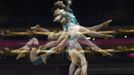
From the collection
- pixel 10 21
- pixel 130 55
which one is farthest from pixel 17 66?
pixel 130 55

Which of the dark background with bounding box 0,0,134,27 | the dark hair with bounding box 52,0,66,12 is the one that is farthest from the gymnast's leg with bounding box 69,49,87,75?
the dark hair with bounding box 52,0,66,12

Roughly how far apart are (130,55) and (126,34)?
0.58 ft

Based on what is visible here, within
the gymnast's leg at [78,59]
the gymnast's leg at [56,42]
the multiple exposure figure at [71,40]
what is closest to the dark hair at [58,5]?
the multiple exposure figure at [71,40]

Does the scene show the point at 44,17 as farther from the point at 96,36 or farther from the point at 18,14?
the point at 96,36

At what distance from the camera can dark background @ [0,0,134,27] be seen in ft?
12.5

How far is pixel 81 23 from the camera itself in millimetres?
3820

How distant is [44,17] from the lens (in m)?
3.85

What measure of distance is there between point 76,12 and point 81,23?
0.10 m

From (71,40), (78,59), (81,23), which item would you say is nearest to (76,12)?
(81,23)

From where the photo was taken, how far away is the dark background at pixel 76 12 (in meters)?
3.82

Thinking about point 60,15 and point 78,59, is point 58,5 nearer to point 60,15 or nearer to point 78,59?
point 60,15

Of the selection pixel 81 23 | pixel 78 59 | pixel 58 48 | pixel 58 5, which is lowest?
pixel 78 59

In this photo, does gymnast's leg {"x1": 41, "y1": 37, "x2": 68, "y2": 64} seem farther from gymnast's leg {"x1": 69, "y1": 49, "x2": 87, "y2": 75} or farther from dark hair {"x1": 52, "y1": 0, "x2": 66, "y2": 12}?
dark hair {"x1": 52, "y1": 0, "x2": 66, "y2": 12}

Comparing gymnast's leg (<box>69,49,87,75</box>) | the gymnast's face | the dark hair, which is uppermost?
the dark hair
